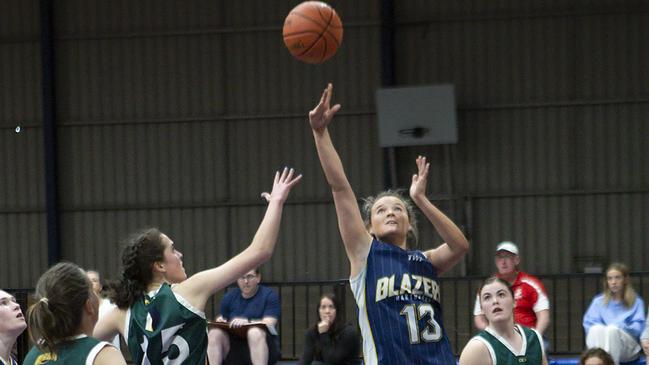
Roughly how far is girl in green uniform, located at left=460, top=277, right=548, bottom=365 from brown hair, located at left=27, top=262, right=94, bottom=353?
6.78 feet

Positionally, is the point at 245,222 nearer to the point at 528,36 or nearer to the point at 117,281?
the point at 528,36

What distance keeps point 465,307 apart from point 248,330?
6.07 m

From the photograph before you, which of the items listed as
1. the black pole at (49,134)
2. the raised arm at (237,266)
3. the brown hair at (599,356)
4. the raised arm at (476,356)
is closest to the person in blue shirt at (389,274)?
the raised arm at (476,356)

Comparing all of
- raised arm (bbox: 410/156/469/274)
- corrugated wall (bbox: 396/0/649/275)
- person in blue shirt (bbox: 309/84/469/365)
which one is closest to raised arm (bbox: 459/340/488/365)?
person in blue shirt (bbox: 309/84/469/365)

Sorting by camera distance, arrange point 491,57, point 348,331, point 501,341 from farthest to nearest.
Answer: point 491,57 < point 348,331 < point 501,341

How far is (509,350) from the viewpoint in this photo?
5027 millimetres

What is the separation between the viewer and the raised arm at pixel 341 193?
15.4 ft

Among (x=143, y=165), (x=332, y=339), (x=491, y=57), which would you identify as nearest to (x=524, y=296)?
(x=332, y=339)

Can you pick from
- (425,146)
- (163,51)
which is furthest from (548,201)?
(163,51)

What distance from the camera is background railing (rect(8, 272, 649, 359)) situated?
12.3 metres

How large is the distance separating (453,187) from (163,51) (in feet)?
16.2

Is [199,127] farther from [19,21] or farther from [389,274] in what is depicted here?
[389,274]

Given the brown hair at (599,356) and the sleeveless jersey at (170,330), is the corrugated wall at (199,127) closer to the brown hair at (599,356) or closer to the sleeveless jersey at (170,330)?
the brown hair at (599,356)

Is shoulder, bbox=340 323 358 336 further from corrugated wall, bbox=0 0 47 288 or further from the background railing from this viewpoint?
corrugated wall, bbox=0 0 47 288
